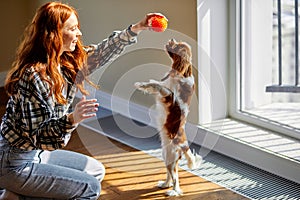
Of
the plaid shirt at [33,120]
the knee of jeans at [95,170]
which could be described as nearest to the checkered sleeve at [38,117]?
the plaid shirt at [33,120]

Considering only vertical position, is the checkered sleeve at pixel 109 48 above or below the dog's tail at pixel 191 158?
above

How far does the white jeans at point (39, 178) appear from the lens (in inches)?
87.5

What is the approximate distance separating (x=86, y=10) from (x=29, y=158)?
1.71 metres

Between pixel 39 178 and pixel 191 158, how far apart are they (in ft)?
2.13

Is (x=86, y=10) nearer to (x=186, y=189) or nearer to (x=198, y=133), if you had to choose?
(x=198, y=133)

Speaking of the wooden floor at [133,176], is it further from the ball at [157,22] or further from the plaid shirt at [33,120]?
the ball at [157,22]

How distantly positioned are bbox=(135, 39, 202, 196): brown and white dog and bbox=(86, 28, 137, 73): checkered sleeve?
0.49 ft

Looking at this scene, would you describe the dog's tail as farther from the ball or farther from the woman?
the ball

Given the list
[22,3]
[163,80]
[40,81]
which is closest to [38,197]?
[40,81]

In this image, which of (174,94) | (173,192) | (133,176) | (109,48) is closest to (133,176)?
(133,176)

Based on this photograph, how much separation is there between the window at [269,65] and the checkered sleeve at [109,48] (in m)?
0.80

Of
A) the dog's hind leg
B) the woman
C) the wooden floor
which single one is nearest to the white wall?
the wooden floor

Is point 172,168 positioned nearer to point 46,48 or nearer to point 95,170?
point 95,170

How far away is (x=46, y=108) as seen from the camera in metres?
2.11
